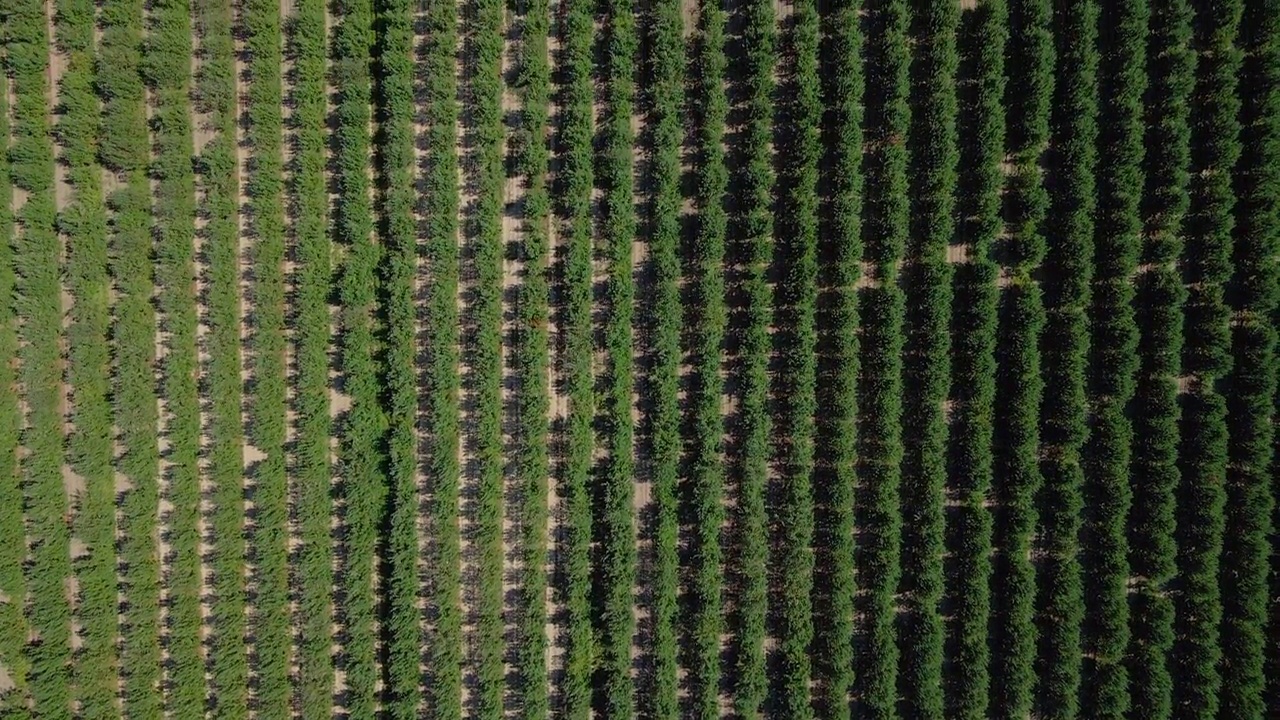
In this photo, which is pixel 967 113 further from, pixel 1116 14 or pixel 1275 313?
pixel 1275 313

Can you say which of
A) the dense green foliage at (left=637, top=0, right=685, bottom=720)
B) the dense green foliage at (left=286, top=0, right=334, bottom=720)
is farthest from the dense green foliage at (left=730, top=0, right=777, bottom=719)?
the dense green foliage at (left=286, top=0, right=334, bottom=720)

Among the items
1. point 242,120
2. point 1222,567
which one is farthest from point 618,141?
point 1222,567

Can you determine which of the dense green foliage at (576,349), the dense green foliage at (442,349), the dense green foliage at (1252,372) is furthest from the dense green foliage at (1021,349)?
the dense green foliage at (442,349)

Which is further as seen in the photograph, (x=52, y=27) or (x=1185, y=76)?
(x=52, y=27)

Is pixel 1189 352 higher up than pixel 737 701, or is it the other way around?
pixel 1189 352

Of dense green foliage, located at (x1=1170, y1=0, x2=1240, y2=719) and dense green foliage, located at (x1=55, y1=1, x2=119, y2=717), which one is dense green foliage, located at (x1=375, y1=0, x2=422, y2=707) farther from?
dense green foliage, located at (x1=1170, y1=0, x2=1240, y2=719)

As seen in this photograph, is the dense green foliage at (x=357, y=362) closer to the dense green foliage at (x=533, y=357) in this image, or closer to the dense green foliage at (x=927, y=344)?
the dense green foliage at (x=533, y=357)

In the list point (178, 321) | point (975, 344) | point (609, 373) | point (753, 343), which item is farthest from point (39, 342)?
point (975, 344)
